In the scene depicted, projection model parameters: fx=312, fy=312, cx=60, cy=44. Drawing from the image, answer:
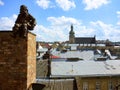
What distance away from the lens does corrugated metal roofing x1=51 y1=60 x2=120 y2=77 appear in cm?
3212

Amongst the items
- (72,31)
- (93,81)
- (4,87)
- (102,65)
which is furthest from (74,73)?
(72,31)

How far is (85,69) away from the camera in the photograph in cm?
3344

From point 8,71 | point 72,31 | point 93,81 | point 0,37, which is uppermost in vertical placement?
point 72,31

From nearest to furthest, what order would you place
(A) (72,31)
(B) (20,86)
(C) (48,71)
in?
(B) (20,86)
(C) (48,71)
(A) (72,31)

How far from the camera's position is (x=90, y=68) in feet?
111

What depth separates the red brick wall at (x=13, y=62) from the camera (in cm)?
689

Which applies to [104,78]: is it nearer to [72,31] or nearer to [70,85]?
[70,85]

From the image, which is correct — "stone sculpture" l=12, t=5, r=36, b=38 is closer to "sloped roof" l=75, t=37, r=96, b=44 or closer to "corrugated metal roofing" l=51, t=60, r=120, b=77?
"corrugated metal roofing" l=51, t=60, r=120, b=77

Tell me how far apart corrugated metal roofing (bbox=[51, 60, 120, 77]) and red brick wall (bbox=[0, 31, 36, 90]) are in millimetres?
23820

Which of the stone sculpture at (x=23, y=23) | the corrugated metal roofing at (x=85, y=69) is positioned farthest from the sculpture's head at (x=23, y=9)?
the corrugated metal roofing at (x=85, y=69)

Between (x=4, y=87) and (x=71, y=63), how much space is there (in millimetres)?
28543

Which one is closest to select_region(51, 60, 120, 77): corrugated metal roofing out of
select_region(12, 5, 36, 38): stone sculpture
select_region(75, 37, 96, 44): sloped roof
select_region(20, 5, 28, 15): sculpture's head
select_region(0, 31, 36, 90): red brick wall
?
select_region(12, 5, 36, 38): stone sculpture

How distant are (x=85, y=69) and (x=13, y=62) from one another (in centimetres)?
2685

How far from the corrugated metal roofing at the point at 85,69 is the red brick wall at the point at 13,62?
23820mm
